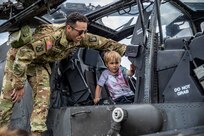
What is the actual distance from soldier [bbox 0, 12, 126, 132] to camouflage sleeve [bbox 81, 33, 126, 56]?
0.03 m

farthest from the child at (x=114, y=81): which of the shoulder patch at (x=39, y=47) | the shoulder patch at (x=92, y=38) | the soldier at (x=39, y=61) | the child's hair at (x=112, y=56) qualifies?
the shoulder patch at (x=39, y=47)

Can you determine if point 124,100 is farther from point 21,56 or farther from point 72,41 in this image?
point 21,56

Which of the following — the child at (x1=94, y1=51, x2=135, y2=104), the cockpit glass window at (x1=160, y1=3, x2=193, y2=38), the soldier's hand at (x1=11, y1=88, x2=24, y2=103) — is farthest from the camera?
the cockpit glass window at (x1=160, y1=3, x2=193, y2=38)

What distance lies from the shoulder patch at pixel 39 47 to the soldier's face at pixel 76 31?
262mm

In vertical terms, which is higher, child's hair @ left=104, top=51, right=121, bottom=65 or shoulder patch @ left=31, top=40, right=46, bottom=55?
shoulder patch @ left=31, top=40, right=46, bottom=55

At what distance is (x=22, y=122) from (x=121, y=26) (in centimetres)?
177

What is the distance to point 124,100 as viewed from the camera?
13.1ft

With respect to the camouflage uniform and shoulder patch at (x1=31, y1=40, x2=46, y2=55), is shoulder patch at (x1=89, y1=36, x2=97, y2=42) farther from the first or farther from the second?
shoulder patch at (x1=31, y1=40, x2=46, y2=55)

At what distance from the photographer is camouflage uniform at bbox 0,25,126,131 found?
12.1 ft

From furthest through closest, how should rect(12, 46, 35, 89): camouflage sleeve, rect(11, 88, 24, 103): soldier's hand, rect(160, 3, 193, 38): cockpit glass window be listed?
rect(160, 3, 193, 38): cockpit glass window < rect(11, 88, 24, 103): soldier's hand < rect(12, 46, 35, 89): camouflage sleeve

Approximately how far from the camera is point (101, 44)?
4.20 meters

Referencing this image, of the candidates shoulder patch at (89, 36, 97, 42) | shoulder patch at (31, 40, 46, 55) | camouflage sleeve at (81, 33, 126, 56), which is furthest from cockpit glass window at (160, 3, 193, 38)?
shoulder patch at (31, 40, 46, 55)

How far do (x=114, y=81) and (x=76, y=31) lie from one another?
74 cm

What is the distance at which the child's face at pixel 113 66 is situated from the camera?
13.5ft
